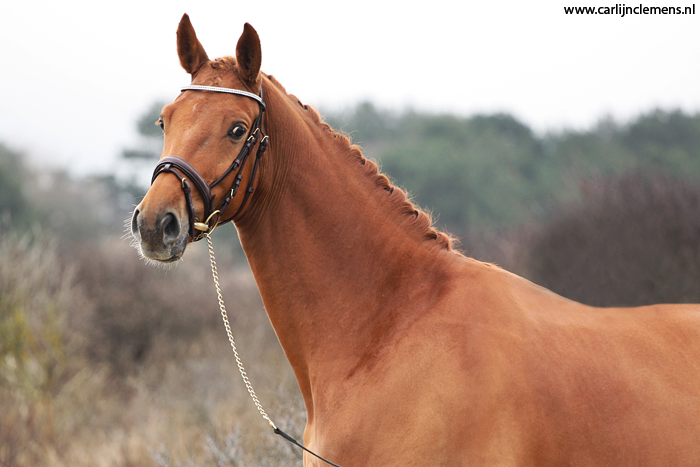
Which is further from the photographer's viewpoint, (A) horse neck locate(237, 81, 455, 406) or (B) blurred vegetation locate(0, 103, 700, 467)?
(B) blurred vegetation locate(0, 103, 700, 467)

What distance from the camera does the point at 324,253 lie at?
2.96 m

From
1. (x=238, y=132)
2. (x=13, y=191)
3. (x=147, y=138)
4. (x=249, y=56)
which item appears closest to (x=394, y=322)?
(x=238, y=132)

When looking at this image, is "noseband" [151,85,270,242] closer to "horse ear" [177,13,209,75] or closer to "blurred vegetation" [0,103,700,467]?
"horse ear" [177,13,209,75]

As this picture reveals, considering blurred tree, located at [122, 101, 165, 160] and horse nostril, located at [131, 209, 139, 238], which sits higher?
horse nostril, located at [131, 209, 139, 238]

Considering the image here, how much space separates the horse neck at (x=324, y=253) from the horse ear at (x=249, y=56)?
0.16 metres

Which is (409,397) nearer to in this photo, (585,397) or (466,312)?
(466,312)

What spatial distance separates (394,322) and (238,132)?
1289 mm

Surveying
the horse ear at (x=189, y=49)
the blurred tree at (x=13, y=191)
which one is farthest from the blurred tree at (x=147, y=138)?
the horse ear at (x=189, y=49)

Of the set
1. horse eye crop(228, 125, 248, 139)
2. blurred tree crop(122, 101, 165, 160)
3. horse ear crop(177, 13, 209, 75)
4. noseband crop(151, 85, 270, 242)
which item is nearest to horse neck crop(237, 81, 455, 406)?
noseband crop(151, 85, 270, 242)

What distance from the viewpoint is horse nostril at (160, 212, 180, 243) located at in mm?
2525

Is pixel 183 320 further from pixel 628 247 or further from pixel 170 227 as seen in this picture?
pixel 170 227

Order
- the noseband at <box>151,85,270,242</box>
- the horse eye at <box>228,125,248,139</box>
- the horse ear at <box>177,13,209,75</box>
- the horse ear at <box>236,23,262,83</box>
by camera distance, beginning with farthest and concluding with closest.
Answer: the horse ear at <box>177,13,209,75</box> → the horse ear at <box>236,23,262,83</box> → the horse eye at <box>228,125,248,139</box> → the noseband at <box>151,85,270,242</box>

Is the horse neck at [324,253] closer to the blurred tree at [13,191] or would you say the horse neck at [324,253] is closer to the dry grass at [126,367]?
the dry grass at [126,367]

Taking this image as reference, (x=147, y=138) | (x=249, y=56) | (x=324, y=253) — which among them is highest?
(x=249, y=56)
